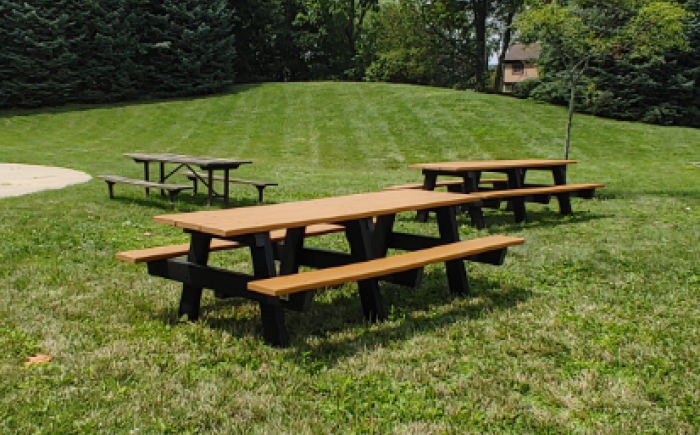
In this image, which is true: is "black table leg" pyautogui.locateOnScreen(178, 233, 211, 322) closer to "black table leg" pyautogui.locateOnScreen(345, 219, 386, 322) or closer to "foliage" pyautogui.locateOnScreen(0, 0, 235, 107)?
"black table leg" pyautogui.locateOnScreen(345, 219, 386, 322)

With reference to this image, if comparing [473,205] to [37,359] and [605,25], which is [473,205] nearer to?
[37,359]

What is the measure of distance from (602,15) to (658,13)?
1.37 metres

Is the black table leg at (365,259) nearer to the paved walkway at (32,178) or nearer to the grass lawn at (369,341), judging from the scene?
the grass lawn at (369,341)

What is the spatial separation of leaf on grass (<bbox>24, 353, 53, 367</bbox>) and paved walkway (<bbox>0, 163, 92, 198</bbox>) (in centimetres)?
699

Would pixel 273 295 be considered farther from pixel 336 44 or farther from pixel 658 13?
pixel 336 44

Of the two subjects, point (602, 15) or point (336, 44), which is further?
point (336, 44)

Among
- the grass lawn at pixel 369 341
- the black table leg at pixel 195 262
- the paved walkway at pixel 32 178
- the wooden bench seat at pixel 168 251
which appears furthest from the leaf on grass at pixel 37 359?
the paved walkway at pixel 32 178

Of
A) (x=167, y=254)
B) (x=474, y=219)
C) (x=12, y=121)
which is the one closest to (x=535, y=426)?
(x=167, y=254)

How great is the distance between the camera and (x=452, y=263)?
15.9ft

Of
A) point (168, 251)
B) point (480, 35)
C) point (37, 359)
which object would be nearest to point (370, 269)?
point (168, 251)

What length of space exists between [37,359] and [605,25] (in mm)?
14491

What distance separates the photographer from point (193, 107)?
28953 millimetres

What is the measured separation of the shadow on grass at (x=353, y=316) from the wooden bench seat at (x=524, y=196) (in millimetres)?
2721

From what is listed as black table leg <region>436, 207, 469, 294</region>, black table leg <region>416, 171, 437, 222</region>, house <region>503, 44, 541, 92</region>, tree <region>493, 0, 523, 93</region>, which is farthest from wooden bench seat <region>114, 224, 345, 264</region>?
house <region>503, 44, 541, 92</region>
